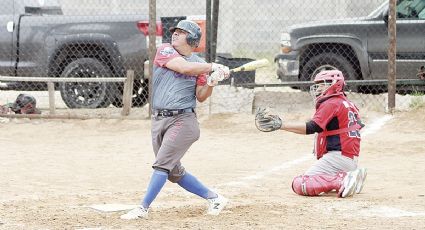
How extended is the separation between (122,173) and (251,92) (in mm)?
4704

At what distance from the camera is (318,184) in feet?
28.1

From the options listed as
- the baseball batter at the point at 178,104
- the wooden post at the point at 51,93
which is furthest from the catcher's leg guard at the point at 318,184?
the wooden post at the point at 51,93

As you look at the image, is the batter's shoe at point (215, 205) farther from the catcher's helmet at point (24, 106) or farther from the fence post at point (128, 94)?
the catcher's helmet at point (24, 106)

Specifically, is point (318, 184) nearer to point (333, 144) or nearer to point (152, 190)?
point (333, 144)

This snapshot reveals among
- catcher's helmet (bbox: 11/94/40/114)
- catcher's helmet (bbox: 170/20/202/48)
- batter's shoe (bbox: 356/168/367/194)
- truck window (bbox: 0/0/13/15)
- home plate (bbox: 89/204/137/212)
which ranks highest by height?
catcher's helmet (bbox: 170/20/202/48)

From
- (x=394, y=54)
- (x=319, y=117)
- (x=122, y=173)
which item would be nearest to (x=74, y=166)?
(x=122, y=173)

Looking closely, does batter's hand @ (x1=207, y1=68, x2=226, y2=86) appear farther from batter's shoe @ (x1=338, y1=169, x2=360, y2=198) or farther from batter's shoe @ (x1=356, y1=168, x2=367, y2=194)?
batter's shoe @ (x1=356, y1=168, x2=367, y2=194)

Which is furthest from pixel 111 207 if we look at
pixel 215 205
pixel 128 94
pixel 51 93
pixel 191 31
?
pixel 51 93

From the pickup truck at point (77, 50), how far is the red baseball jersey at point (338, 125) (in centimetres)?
599

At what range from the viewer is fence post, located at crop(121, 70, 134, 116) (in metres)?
14.0

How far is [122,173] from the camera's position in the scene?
34.0ft

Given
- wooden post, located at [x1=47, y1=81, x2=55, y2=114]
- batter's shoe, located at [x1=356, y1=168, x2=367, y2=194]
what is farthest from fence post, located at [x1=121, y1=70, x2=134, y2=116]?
batter's shoe, located at [x1=356, y1=168, x2=367, y2=194]

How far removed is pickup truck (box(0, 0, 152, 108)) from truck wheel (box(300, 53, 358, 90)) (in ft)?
7.89

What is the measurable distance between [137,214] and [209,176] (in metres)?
2.81
